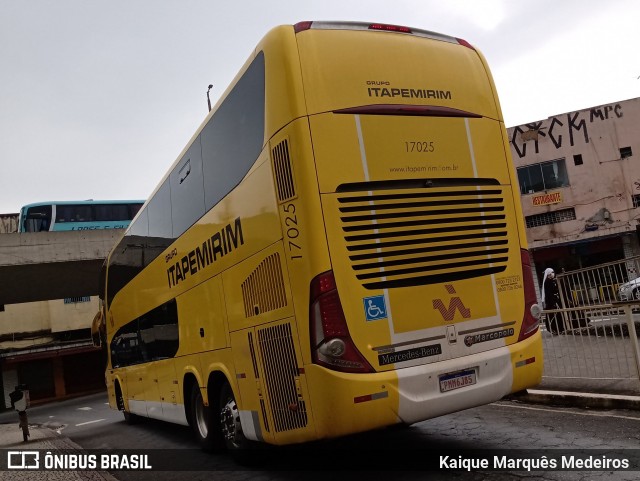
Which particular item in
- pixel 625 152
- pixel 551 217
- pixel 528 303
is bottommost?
pixel 528 303

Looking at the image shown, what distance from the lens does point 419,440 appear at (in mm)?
6773

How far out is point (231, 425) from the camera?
6730 mm

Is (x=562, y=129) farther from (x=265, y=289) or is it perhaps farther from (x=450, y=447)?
(x=265, y=289)

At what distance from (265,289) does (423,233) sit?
64.0 inches

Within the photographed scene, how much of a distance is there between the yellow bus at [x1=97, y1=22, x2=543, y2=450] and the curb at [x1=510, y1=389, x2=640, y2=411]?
2044mm

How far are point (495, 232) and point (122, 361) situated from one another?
9868 mm

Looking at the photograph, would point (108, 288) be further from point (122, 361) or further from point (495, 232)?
point (495, 232)

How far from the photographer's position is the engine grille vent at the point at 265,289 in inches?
204

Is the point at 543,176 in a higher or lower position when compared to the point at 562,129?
lower

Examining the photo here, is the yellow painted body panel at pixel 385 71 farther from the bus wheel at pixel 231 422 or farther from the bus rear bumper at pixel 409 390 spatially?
the bus wheel at pixel 231 422

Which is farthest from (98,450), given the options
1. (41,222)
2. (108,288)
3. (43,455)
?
(41,222)

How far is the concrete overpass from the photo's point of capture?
68.1 feet

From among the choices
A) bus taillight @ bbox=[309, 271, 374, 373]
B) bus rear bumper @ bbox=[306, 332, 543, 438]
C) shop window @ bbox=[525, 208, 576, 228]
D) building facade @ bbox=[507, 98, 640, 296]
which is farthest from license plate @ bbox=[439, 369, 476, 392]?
shop window @ bbox=[525, 208, 576, 228]

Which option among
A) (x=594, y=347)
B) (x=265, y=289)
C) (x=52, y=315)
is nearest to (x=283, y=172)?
(x=265, y=289)
